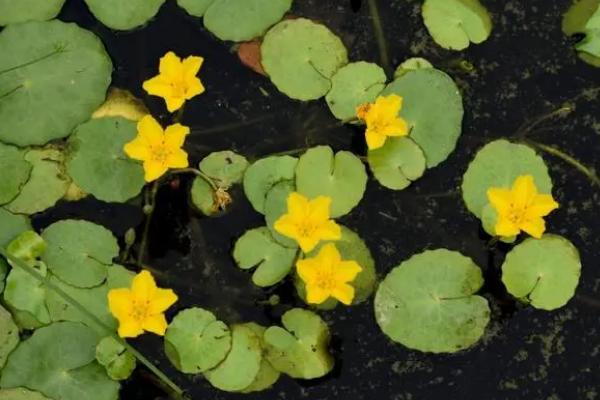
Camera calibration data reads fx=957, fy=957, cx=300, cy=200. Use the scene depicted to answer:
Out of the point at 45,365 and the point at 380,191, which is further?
the point at 380,191

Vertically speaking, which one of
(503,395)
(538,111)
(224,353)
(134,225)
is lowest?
(503,395)

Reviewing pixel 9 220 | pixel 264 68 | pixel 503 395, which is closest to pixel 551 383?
pixel 503 395

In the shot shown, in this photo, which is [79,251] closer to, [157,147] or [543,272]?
[157,147]

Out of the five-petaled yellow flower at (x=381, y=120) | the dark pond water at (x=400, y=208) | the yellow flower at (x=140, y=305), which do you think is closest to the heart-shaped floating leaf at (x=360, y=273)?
the dark pond water at (x=400, y=208)

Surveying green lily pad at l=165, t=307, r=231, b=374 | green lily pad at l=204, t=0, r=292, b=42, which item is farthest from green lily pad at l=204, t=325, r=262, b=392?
green lily pad at l=204, t=0, r=292, b=42

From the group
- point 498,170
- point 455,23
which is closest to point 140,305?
point 498,170

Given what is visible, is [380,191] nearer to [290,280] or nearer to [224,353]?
[290,280]
